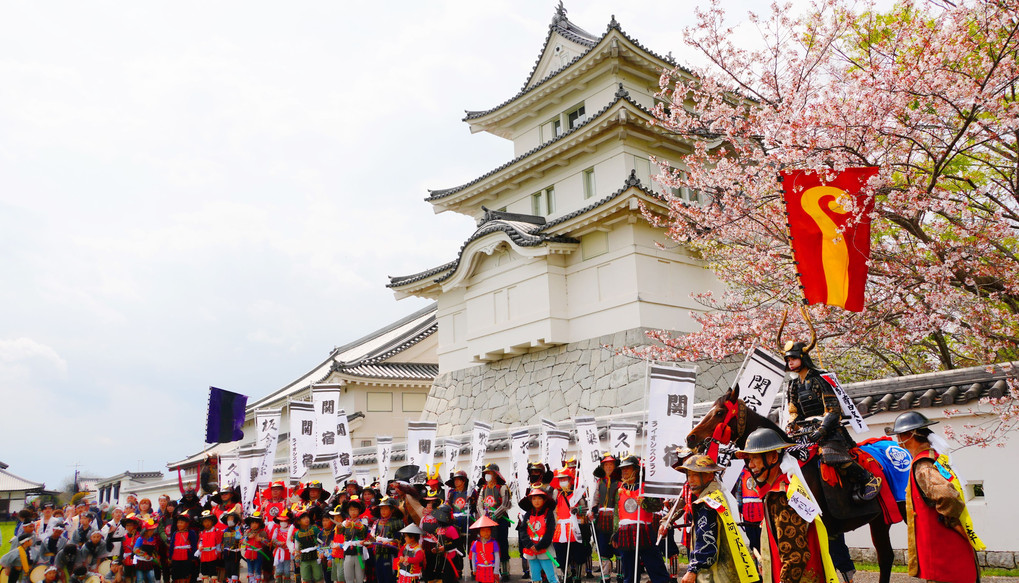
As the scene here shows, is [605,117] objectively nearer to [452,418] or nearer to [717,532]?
[452,418]

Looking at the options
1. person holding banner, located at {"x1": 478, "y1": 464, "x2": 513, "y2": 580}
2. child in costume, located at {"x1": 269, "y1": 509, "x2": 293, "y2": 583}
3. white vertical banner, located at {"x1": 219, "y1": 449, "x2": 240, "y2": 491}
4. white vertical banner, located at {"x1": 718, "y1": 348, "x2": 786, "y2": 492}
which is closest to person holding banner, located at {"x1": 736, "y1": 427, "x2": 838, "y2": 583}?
white vertical banner, located at {"x1": 718, "y1": 348, "x2": 786, "y2": 492}

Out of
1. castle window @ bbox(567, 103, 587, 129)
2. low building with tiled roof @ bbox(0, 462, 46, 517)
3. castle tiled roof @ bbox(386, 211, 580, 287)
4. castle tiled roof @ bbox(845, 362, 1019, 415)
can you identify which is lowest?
low building with tiled roof @ bbox(0, 462, 46, 517)

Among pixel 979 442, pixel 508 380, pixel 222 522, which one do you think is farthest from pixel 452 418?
pixel 979 442

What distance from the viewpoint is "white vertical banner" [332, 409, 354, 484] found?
46.5 feet

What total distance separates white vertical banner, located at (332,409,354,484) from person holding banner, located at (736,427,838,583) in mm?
10291

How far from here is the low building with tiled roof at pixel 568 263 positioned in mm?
18406

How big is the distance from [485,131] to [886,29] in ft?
54.9

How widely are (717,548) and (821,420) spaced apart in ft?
8.30

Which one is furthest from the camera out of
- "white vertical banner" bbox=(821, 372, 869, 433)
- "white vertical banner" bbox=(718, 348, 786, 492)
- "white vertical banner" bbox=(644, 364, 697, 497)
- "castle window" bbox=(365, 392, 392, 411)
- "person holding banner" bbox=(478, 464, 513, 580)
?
"castle window" bbox=(365, 392, 392, 411)

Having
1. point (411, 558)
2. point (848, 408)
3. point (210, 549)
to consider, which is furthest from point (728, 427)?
point (210, 549)

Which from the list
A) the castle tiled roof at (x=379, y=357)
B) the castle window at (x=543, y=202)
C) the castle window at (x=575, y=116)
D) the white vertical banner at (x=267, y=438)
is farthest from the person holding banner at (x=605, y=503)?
the castle tiled roof at (x=379, y=357)

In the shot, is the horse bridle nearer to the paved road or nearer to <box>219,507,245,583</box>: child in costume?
the paved road

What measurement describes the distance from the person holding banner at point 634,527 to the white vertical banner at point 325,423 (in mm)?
7667

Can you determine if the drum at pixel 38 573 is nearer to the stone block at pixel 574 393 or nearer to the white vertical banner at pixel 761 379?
the white vertical banner at pixel 761 379
